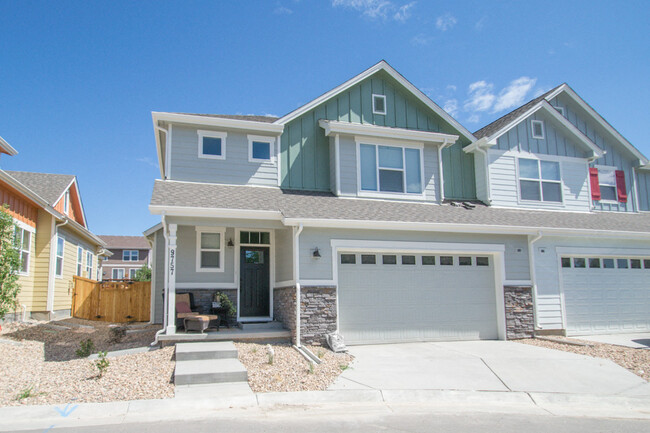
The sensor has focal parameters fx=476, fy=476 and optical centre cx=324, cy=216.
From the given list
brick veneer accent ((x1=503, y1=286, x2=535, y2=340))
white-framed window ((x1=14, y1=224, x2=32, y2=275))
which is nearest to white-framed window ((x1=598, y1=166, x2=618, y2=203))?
brick veneer accent ((x1=503, y1=286, x2=535, y2=340))

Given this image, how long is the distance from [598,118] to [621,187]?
8.59 ft

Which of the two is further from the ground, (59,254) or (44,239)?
(44,239)

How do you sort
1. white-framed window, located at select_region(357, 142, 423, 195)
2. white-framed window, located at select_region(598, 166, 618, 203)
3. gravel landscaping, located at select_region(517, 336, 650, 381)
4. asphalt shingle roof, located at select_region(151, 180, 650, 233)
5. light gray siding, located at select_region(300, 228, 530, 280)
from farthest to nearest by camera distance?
1. white-framed window, located at select_region(598, 166, 618, 203)
2. white-framed window, located at select_region(357, 142, 423, 195)
3. asphalt shingle roof, located at select_region(151, 180, 650, 233)
4. light gray siding, located at select_region(300, 228, 530, 280)
5. gravel landscaping, located at select_region(517, 336, 650, 381)

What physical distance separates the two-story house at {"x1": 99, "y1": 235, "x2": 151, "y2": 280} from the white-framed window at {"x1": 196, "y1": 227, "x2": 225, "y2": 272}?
35340 mm

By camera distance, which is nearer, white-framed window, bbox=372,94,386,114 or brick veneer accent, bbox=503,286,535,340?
brick veneer accent, bbox=503,286,535,340

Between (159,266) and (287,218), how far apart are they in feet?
19.0

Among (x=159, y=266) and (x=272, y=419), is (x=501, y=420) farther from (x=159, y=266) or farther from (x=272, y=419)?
(x=159, y=266)

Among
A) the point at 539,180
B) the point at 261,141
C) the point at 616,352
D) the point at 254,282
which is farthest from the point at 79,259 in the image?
the point at 616,352

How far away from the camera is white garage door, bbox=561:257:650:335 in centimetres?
1342

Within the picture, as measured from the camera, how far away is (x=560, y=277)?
13.3 m

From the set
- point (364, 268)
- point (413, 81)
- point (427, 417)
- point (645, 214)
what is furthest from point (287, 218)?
point (645, 214)

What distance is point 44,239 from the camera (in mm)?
15445

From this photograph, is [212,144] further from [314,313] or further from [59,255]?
[59,255]

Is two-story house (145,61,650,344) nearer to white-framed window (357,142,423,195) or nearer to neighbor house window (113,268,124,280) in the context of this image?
white-framed window (357,142,423,195)
